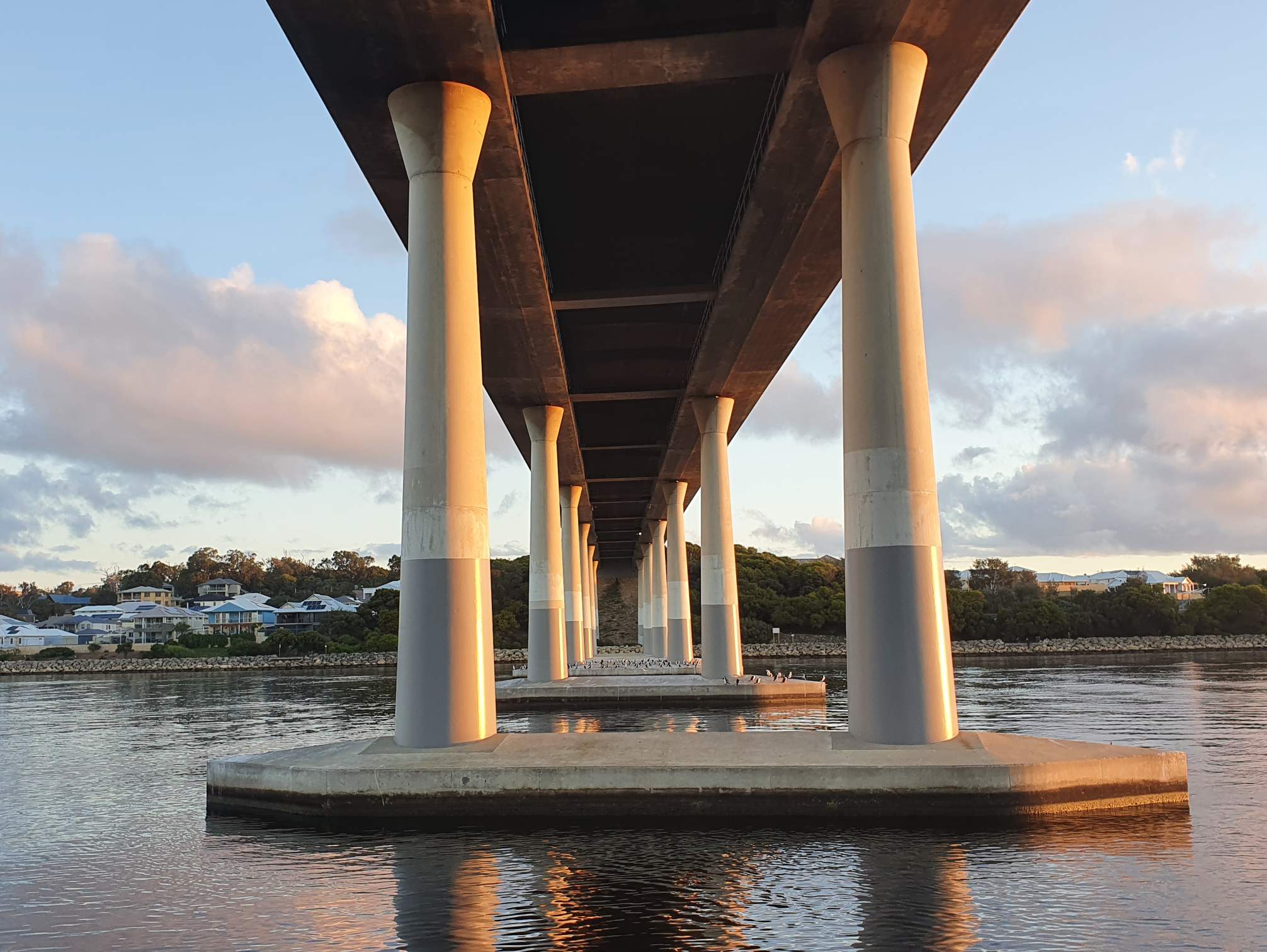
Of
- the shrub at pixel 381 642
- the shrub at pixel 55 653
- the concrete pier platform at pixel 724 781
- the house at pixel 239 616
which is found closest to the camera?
the concrete pier platform at pixel 724 781

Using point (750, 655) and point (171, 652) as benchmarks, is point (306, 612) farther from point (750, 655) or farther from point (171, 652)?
point (750, 655)

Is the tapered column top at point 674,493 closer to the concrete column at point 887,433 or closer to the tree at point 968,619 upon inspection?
the tree at point 968,619

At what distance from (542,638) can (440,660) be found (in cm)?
2549

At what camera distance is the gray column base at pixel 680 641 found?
5594cm

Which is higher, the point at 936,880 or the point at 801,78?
the point at 801,78

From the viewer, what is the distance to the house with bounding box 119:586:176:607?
167750 mm

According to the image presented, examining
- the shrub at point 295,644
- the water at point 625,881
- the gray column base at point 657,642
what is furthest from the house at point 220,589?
the water at point 625,881

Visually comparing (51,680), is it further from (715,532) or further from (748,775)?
(748,775)

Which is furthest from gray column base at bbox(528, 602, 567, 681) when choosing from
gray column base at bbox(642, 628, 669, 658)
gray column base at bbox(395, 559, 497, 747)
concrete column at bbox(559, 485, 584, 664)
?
gray column base at bbox(642, 628, 669, 658)

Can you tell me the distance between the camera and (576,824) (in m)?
13.3

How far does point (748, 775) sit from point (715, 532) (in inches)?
1054

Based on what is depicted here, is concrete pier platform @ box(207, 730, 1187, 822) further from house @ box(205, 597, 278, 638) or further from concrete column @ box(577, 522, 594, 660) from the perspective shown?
house @ box(205, 597, 278, 638)

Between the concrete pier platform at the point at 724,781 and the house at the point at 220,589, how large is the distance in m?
180

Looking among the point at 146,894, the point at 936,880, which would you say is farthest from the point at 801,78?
the point at 146,894
